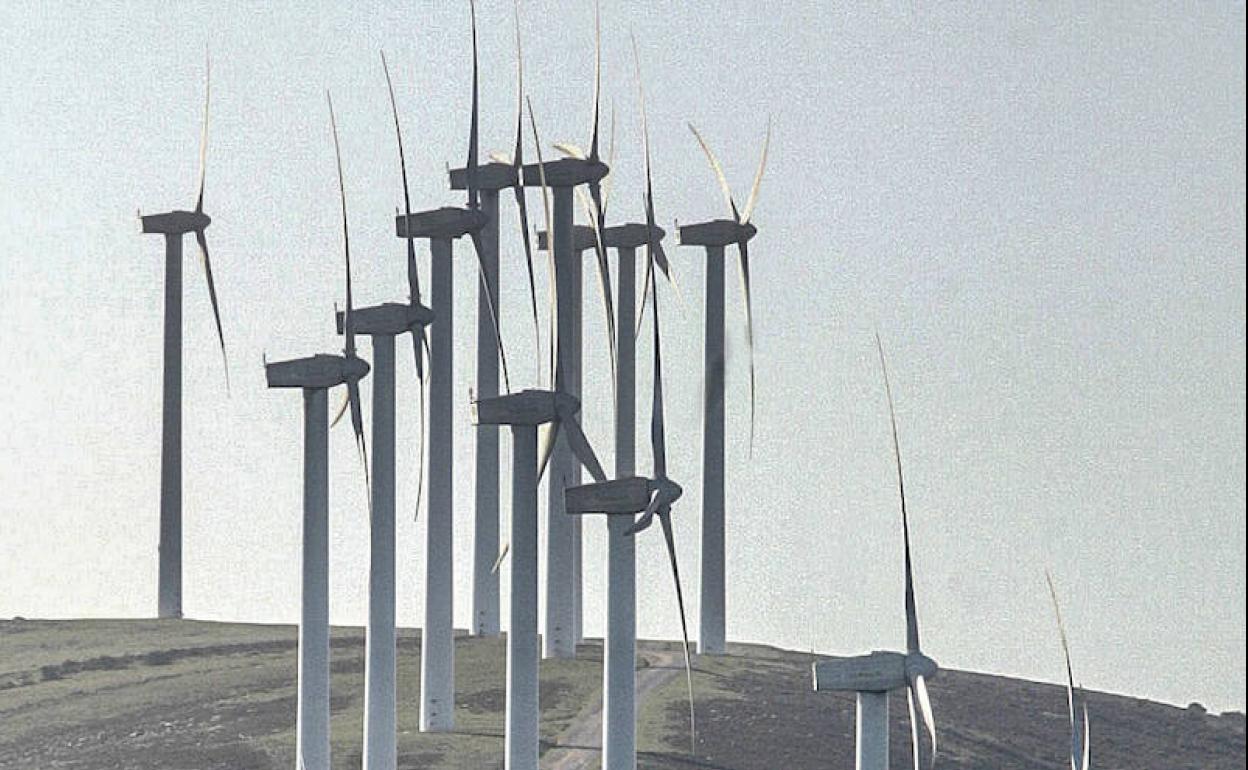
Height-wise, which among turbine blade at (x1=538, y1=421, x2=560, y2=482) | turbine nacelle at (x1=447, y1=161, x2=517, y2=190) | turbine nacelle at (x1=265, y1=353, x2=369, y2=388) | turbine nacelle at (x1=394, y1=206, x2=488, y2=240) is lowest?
turbine blade at (x1=538, y1=421, x2=560, y2=482)

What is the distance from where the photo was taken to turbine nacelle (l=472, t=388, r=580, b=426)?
3388 inches

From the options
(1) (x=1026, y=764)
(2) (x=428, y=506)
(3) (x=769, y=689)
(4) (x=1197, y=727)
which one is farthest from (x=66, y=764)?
(4) (x=1197, y=727)

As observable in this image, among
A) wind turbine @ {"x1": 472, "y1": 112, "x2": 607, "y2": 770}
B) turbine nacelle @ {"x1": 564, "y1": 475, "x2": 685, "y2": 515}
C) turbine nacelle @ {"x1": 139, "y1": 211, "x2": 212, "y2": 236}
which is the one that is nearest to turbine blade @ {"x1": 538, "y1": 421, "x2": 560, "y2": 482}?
wind turbine @ {"x1": 472, "y1": 112, "x2": 607, "y2": 770}

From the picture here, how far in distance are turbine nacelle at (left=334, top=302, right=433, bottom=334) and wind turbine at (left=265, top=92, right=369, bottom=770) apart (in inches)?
358

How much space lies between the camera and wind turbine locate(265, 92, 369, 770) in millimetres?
91562

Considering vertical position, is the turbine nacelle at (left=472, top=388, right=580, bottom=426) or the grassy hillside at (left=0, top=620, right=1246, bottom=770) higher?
the turbine nacelle at (left=472, top=388, right=580, bottom=426)

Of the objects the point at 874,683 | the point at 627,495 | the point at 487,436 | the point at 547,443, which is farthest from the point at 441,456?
the point at 874,683

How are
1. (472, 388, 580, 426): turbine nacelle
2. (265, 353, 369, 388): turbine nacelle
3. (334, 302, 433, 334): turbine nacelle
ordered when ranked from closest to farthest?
(472, 388, 580, 426): turbine nacelle, (265, 353, 369, 388): turbine nacelle, (334, 302, 433, 334): turbine nacelle

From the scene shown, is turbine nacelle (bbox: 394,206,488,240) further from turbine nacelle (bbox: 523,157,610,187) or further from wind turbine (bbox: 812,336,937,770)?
wind turbine (bbox: 812,336,937,770)

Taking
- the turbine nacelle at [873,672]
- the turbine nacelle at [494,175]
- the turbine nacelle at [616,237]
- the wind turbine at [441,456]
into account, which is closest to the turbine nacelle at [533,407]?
the wind turbine at [441,456]

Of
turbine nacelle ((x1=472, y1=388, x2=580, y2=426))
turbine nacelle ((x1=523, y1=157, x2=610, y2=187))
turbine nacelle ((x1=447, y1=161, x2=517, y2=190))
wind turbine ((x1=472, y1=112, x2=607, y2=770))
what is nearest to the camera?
wind turbine ((x1=472, y1=112, x2=607, y2=770))

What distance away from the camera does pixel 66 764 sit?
349 feet

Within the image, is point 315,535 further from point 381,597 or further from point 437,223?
point 437,223

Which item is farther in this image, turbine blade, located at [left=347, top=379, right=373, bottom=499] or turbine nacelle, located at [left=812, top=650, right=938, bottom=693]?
turbine blade, located at [left=347, top=379, right=373, bottom=499]
